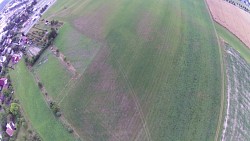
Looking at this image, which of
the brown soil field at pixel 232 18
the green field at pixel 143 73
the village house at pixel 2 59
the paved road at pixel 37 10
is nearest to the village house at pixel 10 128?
the green field at pixel 143 73

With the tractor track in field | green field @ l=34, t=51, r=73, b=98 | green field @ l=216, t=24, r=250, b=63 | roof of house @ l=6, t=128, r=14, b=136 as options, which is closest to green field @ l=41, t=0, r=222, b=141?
the tractor track in field

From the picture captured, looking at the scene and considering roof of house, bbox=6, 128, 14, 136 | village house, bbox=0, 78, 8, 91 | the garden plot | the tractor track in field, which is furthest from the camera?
village house, bbox=0, 78, 8, 91

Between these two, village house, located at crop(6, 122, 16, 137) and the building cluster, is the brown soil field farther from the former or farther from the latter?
village house, located at crop(6, 122, 16, 137)

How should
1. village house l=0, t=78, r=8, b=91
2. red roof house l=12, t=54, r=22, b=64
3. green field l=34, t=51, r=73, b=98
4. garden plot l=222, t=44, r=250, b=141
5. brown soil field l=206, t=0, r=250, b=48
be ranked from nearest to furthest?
garden plot l=222, t=44, r=250, b=141
green field l=34, t=51, r=73, b=98
village house l=0, t=78, r=8, b=91
red roof house l=12, t=54, r=22, b=64
brown soil field l=206, t=0, r=250, b=48

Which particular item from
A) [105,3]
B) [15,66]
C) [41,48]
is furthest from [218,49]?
[15,66]

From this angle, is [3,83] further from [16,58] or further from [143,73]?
[143,73]

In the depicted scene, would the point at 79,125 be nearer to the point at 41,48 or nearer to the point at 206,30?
the point at 41,48
